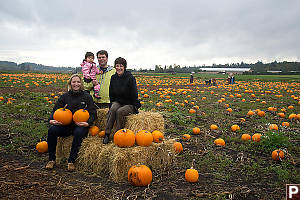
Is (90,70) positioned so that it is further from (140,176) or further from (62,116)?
(140,176)

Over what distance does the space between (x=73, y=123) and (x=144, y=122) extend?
58.0 inches

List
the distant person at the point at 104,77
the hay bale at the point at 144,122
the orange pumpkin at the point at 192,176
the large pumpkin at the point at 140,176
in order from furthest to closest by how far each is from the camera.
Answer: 1. the distant person at the point at 104,77
2. the hay bale at the point at 144,122
3. the orange pumpkin at the point at 192,176
4. the large pumpkin at the point at 140,176

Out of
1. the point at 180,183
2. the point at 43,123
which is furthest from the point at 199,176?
the point at 43,123

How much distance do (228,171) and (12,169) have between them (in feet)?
12.7

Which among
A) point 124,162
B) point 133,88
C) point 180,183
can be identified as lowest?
point 180,183

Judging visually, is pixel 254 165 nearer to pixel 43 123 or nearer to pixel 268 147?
pixel 268 147

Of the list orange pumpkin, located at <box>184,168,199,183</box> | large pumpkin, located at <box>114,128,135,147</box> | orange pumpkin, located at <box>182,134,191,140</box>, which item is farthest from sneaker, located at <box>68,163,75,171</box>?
orange pumpkin, located at <box>182,134,191,140</box>

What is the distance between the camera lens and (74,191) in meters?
3.21

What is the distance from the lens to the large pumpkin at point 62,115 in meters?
4.17

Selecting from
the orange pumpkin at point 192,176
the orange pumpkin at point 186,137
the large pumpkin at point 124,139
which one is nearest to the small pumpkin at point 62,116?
the large pumpkin at point 124,139

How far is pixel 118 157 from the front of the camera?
142 inches

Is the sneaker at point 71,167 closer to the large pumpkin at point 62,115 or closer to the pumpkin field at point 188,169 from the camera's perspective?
the pumpkin field at point 188,169

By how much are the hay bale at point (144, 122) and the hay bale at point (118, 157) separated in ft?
1.66

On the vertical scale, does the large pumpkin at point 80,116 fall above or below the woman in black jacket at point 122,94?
below
